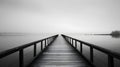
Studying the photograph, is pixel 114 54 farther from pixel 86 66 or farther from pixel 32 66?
pixel 32 66

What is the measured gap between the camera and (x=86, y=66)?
4230 millimetres

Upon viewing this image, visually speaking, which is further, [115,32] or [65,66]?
[115,32]

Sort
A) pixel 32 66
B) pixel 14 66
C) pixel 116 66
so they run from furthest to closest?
pixel 116 66 → pixel 14 66 → pixel 32 66

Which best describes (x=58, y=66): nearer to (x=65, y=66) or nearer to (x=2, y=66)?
(x=65, y=66)

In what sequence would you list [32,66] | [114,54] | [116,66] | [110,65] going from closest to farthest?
1. [114,54]
2. [110,65]
3. [32,66]
4. [116,66]

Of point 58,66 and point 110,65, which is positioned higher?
point 110,65

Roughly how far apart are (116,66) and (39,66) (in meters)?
8.42

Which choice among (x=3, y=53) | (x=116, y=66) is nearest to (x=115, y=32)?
(x=116, y=66)

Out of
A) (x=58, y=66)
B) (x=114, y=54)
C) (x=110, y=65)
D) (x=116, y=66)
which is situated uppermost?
(x=114, y=54)

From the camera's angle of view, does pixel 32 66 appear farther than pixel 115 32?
No

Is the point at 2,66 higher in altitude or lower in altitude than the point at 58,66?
lower

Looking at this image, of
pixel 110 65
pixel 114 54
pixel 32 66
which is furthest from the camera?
pixel 32 66

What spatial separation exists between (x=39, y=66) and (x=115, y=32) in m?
177

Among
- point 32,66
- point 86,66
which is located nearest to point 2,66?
point 32,66
